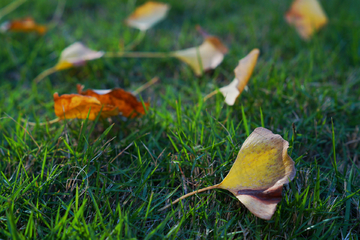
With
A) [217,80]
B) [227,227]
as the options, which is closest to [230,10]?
[217,80]

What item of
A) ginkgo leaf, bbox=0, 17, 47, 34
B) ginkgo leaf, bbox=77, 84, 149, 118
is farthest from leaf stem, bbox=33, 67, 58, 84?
ginkgo leaf, bbox=77, 84, 149, 118

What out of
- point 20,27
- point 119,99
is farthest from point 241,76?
point 20,27

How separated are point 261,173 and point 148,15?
1418 millimetres

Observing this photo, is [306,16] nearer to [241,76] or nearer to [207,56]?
[207,56]

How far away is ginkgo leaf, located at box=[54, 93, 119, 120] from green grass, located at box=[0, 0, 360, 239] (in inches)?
2.6

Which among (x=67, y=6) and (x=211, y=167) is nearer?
(x=211, y=167)

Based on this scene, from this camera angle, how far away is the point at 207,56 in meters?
1.50

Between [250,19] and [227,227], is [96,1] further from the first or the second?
[227,227]

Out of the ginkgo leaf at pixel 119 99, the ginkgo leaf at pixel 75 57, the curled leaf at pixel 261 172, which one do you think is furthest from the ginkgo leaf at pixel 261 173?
the ginkgo leaf at pixel 75 57

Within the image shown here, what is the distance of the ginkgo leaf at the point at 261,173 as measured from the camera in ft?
2.46

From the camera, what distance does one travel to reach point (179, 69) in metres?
1.67

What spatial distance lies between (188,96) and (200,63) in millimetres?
191

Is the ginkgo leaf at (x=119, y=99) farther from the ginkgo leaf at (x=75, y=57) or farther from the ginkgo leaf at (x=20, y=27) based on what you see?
the ginkgo leaf at (x=20, y=27)

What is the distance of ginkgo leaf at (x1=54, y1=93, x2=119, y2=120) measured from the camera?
0.95 metres
